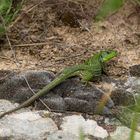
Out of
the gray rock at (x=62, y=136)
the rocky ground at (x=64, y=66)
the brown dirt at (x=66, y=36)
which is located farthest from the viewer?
the brown dirt at (x=66, y=36)

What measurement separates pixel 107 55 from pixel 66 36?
58 cm

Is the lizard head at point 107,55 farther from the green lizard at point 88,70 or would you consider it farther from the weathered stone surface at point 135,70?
the weathered stone surface at point 135,70

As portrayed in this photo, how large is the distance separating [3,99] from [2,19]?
32.2 inches

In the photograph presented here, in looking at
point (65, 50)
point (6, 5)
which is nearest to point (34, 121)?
point (65, 50)

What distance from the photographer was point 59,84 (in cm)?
318

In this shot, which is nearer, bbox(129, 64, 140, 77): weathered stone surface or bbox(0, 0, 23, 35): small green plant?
bbox(129, 64, 140, 77): weathered stone surface

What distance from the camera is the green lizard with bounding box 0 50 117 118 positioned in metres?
3.12

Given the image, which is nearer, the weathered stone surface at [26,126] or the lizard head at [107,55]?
the weathered stone surface at [26,126]

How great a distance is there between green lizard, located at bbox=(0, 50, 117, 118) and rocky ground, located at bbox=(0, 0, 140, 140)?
6 centimetres

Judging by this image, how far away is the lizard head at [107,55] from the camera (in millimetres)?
3362

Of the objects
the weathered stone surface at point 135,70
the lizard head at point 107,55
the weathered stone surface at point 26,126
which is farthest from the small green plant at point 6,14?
the weathered stone surface at point 135,70

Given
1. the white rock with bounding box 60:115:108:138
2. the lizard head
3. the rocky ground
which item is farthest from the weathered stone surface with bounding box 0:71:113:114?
the lizard head

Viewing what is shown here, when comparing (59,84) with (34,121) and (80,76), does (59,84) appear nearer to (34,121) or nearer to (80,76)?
(80,76)

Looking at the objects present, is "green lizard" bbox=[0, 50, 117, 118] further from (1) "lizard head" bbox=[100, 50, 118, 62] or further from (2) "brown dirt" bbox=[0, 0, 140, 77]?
(2) "brown dirt" bbox=[0, 0, 140, 77]
